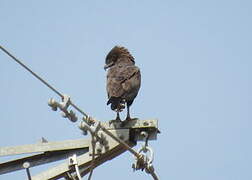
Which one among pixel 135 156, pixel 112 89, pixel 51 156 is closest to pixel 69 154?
pixel 51 156

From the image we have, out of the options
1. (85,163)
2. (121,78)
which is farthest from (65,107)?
(121,78)

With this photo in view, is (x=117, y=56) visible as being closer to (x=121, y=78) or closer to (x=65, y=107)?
(x=121, y=78)

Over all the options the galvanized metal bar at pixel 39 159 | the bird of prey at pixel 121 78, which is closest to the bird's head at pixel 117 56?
the bird of prey at pixel 121 78

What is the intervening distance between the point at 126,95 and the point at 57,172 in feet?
10.1

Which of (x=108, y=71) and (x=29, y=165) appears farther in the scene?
(x=108, y=71)

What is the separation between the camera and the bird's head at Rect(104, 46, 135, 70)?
9.99 meters

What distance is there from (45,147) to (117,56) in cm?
428

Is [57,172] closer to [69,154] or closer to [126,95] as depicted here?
[69,154]

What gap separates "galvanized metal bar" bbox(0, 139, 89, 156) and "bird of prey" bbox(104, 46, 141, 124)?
2.05 m

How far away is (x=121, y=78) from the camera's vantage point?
29.3 feet

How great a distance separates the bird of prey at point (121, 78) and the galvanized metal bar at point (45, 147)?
2051 mm

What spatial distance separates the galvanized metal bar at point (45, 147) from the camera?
5.85 m

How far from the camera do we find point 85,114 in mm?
5527

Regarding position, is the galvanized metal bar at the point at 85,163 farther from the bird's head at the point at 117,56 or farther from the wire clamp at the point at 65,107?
the bird's head at the point at 117,56
